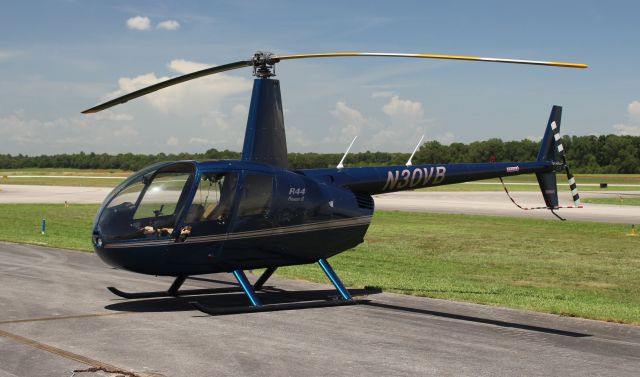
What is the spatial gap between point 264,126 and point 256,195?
5.17ft

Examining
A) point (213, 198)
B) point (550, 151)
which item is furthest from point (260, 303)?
point (550, 151)

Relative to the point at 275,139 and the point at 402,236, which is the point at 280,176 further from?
the point at 402,236

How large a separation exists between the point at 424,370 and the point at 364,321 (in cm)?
303

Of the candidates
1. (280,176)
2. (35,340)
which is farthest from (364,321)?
(35,340)

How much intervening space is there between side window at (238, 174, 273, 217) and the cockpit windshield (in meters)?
0.92

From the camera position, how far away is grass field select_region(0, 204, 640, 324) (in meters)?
14.7

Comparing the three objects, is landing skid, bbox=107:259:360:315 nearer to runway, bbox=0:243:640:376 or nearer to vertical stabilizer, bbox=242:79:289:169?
runway, bbox=0:243:640:376

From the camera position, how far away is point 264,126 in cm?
1263

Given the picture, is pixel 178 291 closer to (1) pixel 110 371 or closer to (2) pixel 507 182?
(1) pixel 110 371

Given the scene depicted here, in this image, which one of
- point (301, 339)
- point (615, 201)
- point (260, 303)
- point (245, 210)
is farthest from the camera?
point (615, 201)

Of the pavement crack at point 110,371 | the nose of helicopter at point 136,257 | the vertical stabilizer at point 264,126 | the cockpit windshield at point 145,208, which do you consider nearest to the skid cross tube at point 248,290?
the nose of helicopter at point 136,257

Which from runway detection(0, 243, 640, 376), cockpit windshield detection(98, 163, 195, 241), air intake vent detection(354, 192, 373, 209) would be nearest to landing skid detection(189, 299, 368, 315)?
runway detection(0, 243, 640, 376)

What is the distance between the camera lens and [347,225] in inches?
511

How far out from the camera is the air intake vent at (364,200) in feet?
43.8
